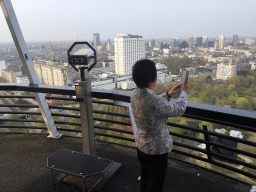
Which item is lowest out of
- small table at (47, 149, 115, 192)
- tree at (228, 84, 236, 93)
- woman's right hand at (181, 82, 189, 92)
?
small table at (47, 149, 115, 192)

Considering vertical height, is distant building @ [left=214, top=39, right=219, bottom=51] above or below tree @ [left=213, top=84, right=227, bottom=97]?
above

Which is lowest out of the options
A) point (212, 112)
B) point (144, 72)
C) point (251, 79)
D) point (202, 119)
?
point (202, 119)

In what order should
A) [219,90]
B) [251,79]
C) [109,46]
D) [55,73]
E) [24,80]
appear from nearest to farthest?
[251,79] < [219,90] < [109,46] < [55,73] < [24,80]

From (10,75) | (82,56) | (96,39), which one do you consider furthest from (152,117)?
(10,75)

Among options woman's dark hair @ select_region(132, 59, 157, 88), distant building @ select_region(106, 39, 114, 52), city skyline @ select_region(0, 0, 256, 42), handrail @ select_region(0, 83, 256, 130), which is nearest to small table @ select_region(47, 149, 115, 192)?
handrail @ select_region(0, 83, 256, 130)

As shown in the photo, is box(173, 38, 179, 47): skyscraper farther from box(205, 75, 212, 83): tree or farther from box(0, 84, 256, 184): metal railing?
box(0, 84, 256, 184): metal railing

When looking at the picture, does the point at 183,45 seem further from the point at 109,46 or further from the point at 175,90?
the point at 109,46

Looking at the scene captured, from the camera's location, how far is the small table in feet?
6.90

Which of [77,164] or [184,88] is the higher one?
[184,88]

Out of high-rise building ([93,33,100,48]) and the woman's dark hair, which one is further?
high-rise building ([93,33,100,48])

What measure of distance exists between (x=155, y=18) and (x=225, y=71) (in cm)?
97

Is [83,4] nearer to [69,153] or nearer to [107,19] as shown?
[107,19]

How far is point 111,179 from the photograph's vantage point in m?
2.45

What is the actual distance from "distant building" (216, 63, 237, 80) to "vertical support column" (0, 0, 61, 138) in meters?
2.56
